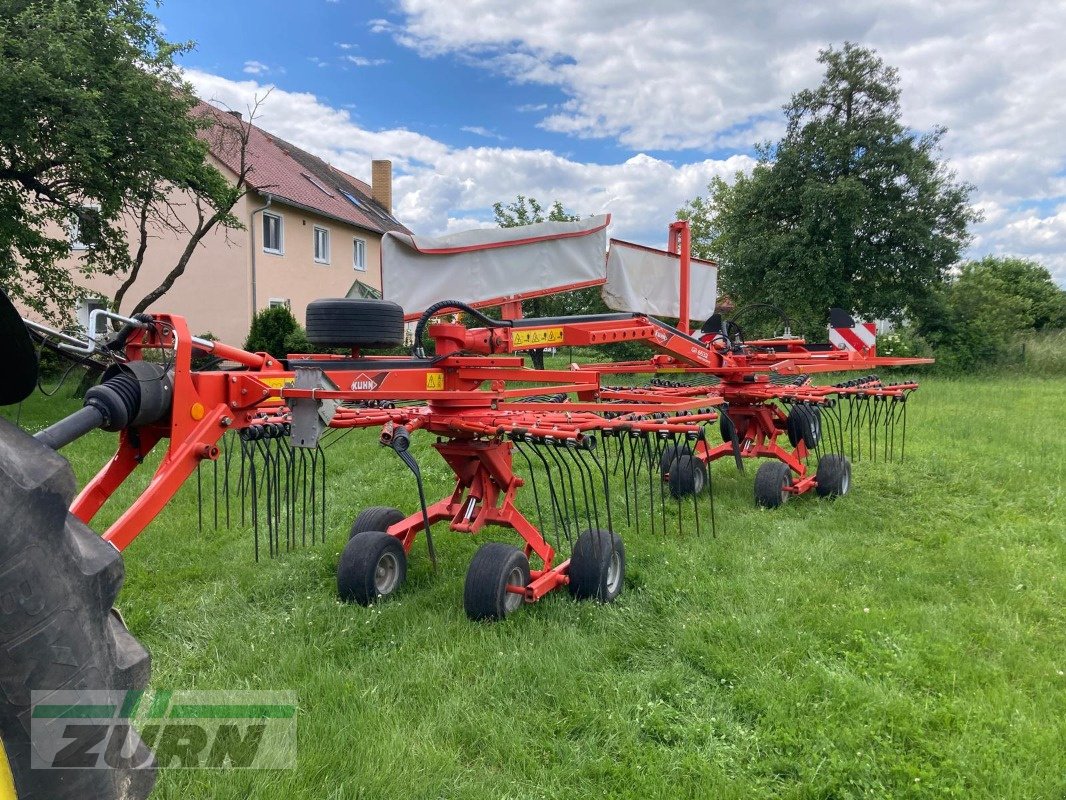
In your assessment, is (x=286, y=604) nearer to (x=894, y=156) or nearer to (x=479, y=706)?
(x=479, y=706)

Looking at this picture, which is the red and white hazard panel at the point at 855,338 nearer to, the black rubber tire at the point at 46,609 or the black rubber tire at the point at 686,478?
the black rubber tire at the point at 686,478

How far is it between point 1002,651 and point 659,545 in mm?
2229

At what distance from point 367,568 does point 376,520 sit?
0.79m

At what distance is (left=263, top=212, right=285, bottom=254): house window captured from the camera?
2221cm

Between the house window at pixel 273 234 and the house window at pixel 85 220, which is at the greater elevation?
the house window at pixel 273 234

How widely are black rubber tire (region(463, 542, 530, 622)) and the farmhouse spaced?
55.3 feet

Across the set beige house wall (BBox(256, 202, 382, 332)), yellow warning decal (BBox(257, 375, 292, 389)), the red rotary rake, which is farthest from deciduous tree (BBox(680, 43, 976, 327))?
yellow warning decal (BBox(257, 375, 292, 389))

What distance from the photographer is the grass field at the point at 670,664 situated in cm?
273

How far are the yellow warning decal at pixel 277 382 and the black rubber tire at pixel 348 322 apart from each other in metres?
0.23

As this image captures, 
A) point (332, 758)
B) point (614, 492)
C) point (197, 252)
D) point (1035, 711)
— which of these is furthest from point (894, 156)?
point (332, 758)

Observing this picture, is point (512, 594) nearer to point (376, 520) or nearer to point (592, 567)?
point (592, 567)

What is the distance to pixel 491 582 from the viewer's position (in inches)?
157

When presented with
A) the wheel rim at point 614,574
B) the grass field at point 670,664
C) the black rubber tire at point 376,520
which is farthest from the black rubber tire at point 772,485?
the black rubber tire at point 376,520

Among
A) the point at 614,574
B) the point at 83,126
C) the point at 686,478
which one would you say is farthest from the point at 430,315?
the point at 83,126
